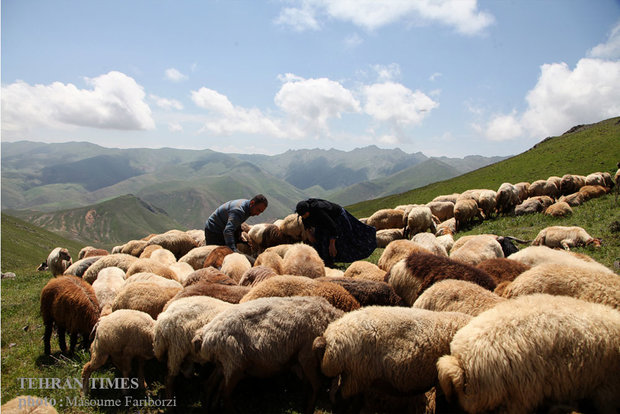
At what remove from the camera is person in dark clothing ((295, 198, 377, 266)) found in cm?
1102

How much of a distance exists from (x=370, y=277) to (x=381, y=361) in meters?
3.96

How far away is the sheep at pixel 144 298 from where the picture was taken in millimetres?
6949

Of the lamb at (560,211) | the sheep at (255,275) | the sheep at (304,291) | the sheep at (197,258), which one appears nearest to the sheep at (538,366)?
the sheep at (304,291)

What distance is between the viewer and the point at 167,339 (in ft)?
17.3

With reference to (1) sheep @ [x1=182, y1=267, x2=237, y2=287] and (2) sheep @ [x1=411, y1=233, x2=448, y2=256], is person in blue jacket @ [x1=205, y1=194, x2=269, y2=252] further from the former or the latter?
(2) sheep @ [x1=411, y1=233, x2=448, y2=256]

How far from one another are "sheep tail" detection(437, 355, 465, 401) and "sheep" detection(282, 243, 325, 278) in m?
5.08

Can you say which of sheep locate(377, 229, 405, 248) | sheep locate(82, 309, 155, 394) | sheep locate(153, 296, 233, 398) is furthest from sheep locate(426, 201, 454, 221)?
sheep locate(82, 309, 155, 394)

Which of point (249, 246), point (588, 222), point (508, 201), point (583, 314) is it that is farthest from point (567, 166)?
point (583, 314)

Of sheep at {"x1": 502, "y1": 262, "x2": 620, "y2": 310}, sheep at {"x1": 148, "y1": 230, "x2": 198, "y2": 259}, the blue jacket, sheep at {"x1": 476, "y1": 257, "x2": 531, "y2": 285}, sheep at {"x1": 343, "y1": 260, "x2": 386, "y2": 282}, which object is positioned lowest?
sheep at {"x1": 148, "y1": 230, "x2": 198, "y2": 259}

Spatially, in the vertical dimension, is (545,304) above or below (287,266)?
above

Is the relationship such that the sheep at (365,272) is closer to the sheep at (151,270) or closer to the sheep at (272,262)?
the sheep at (272,262)

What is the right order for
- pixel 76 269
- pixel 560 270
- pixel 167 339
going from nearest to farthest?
pixel 167 339 → pixel 560 270 → pixel 76 269

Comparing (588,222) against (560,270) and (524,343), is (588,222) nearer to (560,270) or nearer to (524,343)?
(560,270)

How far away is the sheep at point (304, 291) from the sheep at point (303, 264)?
92.1 inches
